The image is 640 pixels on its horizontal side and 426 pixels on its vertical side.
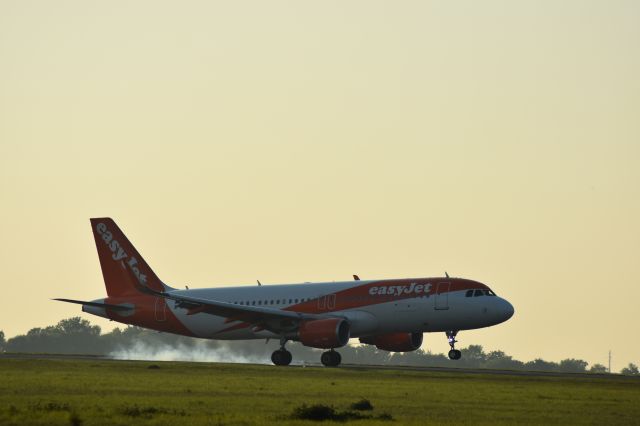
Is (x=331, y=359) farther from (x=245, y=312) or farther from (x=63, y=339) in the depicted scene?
(x=63, y=339)

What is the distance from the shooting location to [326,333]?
64.0 meters

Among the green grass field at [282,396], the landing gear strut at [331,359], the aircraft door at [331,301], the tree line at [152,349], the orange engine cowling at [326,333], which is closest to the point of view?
the green grass field at [282,396]

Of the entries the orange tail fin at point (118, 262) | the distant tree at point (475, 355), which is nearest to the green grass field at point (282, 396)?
the orange tail fin at point (118, 262)

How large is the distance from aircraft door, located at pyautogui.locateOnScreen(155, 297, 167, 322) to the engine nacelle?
1259 centimetres

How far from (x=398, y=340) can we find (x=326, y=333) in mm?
6925

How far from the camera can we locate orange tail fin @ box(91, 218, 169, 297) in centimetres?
7731

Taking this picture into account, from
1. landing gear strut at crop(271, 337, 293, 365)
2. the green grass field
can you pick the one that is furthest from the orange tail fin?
the green grass field

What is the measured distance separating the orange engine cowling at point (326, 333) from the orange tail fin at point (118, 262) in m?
15.5

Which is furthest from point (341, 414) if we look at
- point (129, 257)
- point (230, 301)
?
point (129, 257)

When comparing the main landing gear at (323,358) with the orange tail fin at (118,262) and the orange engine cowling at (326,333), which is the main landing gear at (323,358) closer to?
the orange engine cowling at (326,333)

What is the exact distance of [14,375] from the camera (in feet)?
164

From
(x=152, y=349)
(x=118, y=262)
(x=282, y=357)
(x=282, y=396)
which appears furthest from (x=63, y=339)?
(x=282, y=396)

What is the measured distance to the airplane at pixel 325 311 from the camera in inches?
2515

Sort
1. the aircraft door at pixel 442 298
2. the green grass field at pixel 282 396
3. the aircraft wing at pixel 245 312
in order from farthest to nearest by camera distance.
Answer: the aircraft wing at pixel 245 312 → the aircraft door at pixel 442 298 → the green grass field at pixel 282 396
